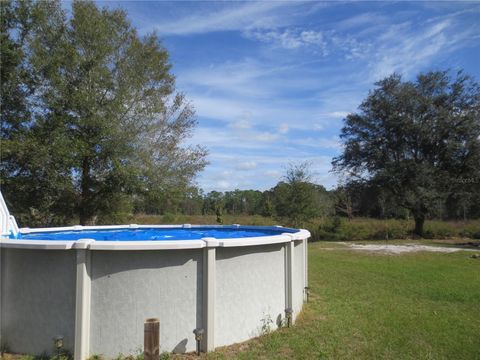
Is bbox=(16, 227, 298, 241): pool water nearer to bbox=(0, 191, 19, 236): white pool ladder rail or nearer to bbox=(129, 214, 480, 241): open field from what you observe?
bbox=(0, 191, 19, 236): white pool ladder rail

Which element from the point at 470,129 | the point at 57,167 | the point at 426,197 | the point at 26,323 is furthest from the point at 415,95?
the point at 26,323

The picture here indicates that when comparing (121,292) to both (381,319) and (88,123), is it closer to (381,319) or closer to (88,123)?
(381,319)

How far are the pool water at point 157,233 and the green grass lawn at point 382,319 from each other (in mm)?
2159

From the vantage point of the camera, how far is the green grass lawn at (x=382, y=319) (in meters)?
5.61

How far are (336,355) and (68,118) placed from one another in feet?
43.5

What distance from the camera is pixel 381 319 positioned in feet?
23.9

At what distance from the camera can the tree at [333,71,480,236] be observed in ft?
91.6

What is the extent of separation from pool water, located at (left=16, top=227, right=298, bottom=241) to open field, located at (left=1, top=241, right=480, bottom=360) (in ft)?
7.18

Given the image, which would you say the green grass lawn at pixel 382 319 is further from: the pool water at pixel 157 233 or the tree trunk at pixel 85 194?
the tree trunk at pixel 85 194

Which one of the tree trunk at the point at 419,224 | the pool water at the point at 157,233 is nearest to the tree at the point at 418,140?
the tree trunk at the point at 419,224

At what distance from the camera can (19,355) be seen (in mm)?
5453

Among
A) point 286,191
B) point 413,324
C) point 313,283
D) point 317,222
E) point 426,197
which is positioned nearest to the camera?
point 413,324

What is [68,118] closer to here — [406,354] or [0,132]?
[0,132]

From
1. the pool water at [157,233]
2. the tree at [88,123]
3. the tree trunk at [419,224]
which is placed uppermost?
the tree at [88,123]
